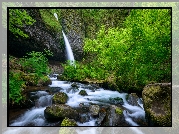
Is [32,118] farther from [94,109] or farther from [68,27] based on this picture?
[68,27]

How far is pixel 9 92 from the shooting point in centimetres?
450

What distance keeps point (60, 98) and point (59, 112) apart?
683 millimetres

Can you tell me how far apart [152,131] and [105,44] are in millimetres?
3005

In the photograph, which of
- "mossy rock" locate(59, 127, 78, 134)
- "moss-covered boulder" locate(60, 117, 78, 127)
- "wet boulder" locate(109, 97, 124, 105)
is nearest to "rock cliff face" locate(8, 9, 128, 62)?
"wet boulder" locate(109, 97, 124, 105)

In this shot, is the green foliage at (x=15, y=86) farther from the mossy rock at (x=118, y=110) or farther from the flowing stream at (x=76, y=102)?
the mossy rock at (x=118, y=110)

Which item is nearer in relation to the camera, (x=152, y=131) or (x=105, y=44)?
(x=152, y=131)

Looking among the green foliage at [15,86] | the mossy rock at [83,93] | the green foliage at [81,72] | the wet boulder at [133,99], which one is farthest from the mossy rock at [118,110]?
the green foliage at [15,86]

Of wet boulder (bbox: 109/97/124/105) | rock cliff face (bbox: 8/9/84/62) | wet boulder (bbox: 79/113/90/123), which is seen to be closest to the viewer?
wet boulder (bbox: 79/113/90/123)

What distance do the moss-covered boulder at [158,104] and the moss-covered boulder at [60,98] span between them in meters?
1.80

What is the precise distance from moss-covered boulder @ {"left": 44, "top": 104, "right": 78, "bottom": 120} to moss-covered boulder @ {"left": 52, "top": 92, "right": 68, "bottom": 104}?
1.02 ft

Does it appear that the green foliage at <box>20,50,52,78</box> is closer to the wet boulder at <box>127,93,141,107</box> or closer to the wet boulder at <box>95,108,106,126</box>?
the wet boulder at <box>95,108,106,126</box>

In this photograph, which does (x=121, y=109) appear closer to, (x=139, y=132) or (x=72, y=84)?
(x=139, y=132)

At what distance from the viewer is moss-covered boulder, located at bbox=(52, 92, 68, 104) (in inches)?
211

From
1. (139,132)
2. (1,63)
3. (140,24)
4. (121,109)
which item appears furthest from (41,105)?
(140,24)
